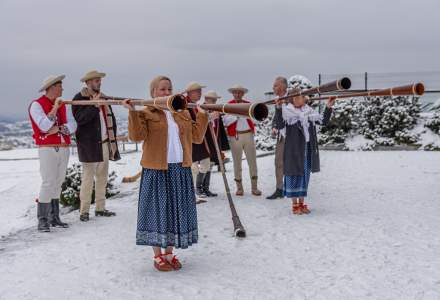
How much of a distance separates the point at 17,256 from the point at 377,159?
10.9 m

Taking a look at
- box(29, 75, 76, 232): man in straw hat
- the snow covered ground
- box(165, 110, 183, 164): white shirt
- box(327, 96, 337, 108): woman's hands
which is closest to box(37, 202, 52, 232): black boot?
box(29, 75, 76, 232): man in straw hat

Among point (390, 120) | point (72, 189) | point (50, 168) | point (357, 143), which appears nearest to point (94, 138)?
point (50, 168)

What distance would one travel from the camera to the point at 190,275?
4.60 metres

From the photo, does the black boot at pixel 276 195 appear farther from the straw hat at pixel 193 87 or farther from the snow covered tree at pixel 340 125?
the snow covered tree at pixel 340 125

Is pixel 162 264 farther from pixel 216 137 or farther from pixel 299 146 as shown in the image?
pixel 216 137

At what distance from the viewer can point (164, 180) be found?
456 cm

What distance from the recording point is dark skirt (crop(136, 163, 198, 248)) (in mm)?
4547

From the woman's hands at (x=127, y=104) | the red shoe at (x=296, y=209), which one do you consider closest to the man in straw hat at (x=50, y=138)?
the woman's hands at (x=127, y=104)

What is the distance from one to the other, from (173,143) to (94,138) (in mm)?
2527

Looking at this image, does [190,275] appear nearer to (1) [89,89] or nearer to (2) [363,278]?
(2) [363,278]

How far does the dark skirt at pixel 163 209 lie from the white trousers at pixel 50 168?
7.44 ft

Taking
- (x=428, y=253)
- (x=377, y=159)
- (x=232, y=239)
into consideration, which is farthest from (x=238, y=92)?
(x=377, y=159)

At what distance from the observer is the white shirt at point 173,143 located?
458 centimetres

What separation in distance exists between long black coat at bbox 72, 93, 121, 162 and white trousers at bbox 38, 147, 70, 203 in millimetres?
306
